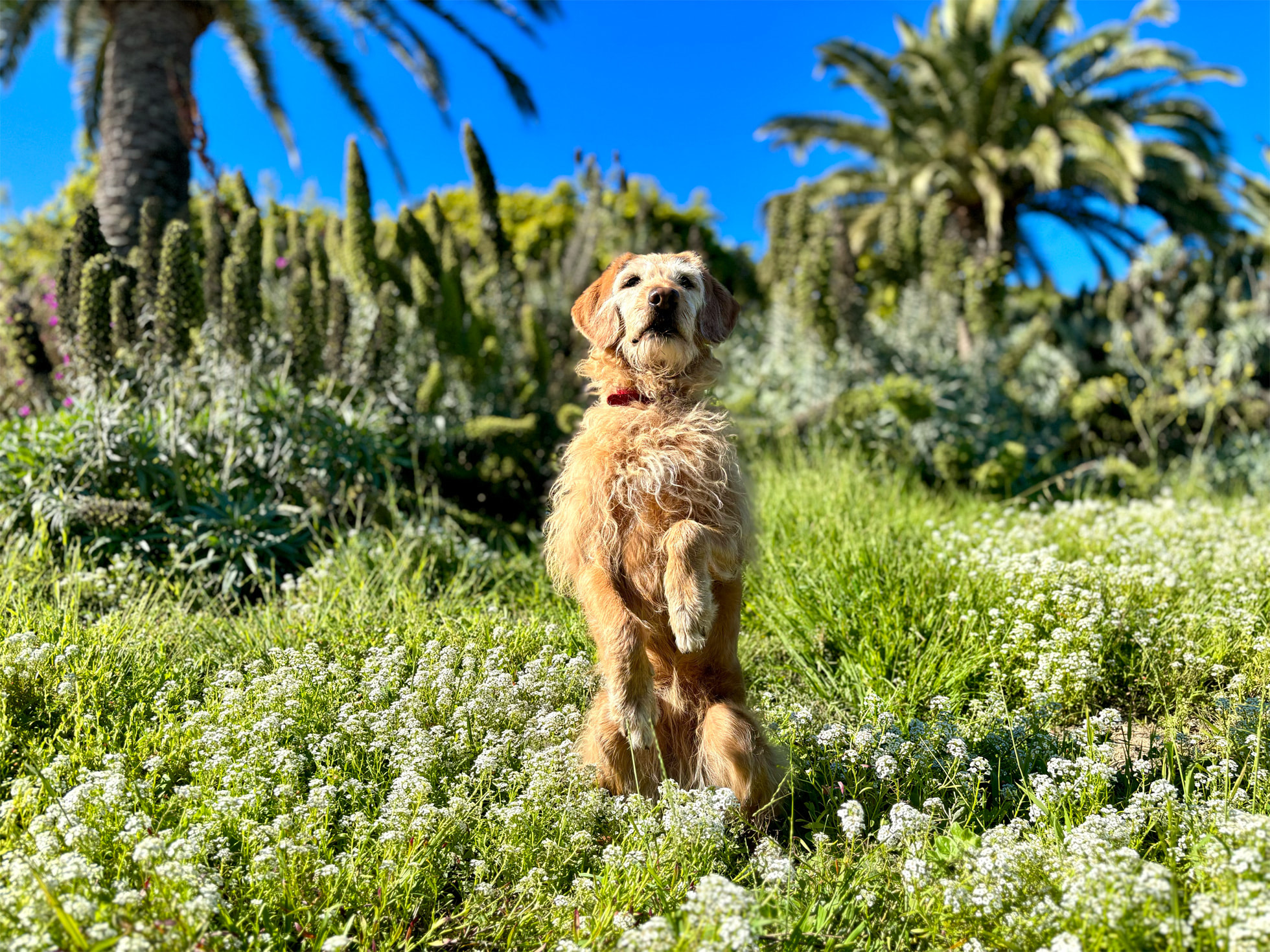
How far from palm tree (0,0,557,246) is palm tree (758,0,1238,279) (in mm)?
8677

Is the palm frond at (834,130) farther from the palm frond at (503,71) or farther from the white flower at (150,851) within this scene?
the white flower at (150,851)

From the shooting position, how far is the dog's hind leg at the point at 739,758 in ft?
7.89

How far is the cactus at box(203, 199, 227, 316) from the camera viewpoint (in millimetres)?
5578

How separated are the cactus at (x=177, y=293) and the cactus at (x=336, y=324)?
1007 mm

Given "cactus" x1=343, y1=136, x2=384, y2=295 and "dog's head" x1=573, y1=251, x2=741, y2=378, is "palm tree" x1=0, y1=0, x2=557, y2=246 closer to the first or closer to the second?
"cactus" x1=343, y1=136, x2=384, y2=295

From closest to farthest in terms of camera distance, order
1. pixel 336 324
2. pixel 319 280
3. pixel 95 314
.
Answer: pixel 95 314 < pixel 336 324 < pixel 319 280

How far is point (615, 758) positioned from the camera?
2439 mm

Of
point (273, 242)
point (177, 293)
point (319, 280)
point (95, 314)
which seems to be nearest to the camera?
point (95, 314)

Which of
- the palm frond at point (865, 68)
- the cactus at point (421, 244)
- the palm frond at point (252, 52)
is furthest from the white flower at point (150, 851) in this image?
the palm frond at point (865, 68)

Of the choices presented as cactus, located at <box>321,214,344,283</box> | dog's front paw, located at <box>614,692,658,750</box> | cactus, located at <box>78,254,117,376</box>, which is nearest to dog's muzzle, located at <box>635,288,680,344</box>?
dog's front paw, located at <box>614,692,658,750</box>

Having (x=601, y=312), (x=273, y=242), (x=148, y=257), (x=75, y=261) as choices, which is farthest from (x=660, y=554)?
(x=273, y=242)

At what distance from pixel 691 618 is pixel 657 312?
35.3 inches

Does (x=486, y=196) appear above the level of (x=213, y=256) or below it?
above

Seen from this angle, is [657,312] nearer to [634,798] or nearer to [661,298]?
[661,298]
